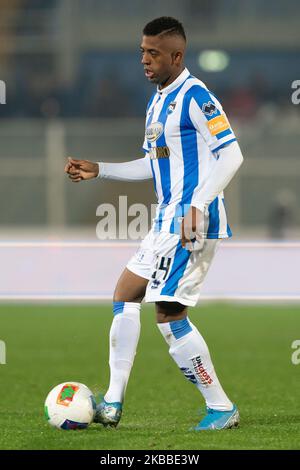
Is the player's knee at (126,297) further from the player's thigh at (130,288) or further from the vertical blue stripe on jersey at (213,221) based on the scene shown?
the vertical blue stripe on jersey at (213,221)

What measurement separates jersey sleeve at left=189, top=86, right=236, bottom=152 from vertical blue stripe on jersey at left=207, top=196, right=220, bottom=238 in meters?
0.29

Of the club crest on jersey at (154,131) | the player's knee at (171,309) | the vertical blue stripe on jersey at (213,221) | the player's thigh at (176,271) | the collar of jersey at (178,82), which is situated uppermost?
the collar of jersey at (178,82)

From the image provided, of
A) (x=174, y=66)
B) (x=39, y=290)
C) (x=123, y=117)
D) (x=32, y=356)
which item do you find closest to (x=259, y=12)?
(x=123, y=117)

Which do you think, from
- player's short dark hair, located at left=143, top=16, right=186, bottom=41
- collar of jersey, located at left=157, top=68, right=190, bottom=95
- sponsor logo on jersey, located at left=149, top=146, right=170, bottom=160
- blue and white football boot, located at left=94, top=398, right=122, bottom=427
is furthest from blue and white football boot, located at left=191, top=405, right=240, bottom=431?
player's short dark hair, located at left=143, top=16, right=186, bottom=41

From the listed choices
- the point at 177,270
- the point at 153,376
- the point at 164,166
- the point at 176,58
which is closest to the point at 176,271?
the point at 177,270

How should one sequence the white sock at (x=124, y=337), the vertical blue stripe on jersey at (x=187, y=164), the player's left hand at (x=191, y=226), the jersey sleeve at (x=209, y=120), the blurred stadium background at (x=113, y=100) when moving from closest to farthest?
1. the player's left hand at (x=191, y=226)
2. the jersey sleeve at (x=209, y=120)
3. the vertical blue stripe on jersey at (x=187, y=164)
4. the white sock at (x=124, y=337)
5. the blurred stadium background at (x=113, y=100)

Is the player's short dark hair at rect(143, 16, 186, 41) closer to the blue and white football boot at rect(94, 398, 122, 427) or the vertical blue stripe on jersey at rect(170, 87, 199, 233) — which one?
the vertical blue stripe on jersey at rect(170, 87, 199, 233)

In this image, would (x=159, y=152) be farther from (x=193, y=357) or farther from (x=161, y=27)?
(x=193, y=357)

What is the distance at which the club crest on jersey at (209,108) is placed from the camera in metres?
4.97

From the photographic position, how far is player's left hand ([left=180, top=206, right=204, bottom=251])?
189 inches

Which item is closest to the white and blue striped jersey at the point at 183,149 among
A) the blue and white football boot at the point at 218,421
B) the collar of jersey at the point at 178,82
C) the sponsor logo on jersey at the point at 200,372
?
the collar of jersey at the point at 178,82

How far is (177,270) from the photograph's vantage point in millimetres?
5016

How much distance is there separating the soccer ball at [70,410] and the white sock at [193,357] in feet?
1.62

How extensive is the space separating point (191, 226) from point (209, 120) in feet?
1.76
